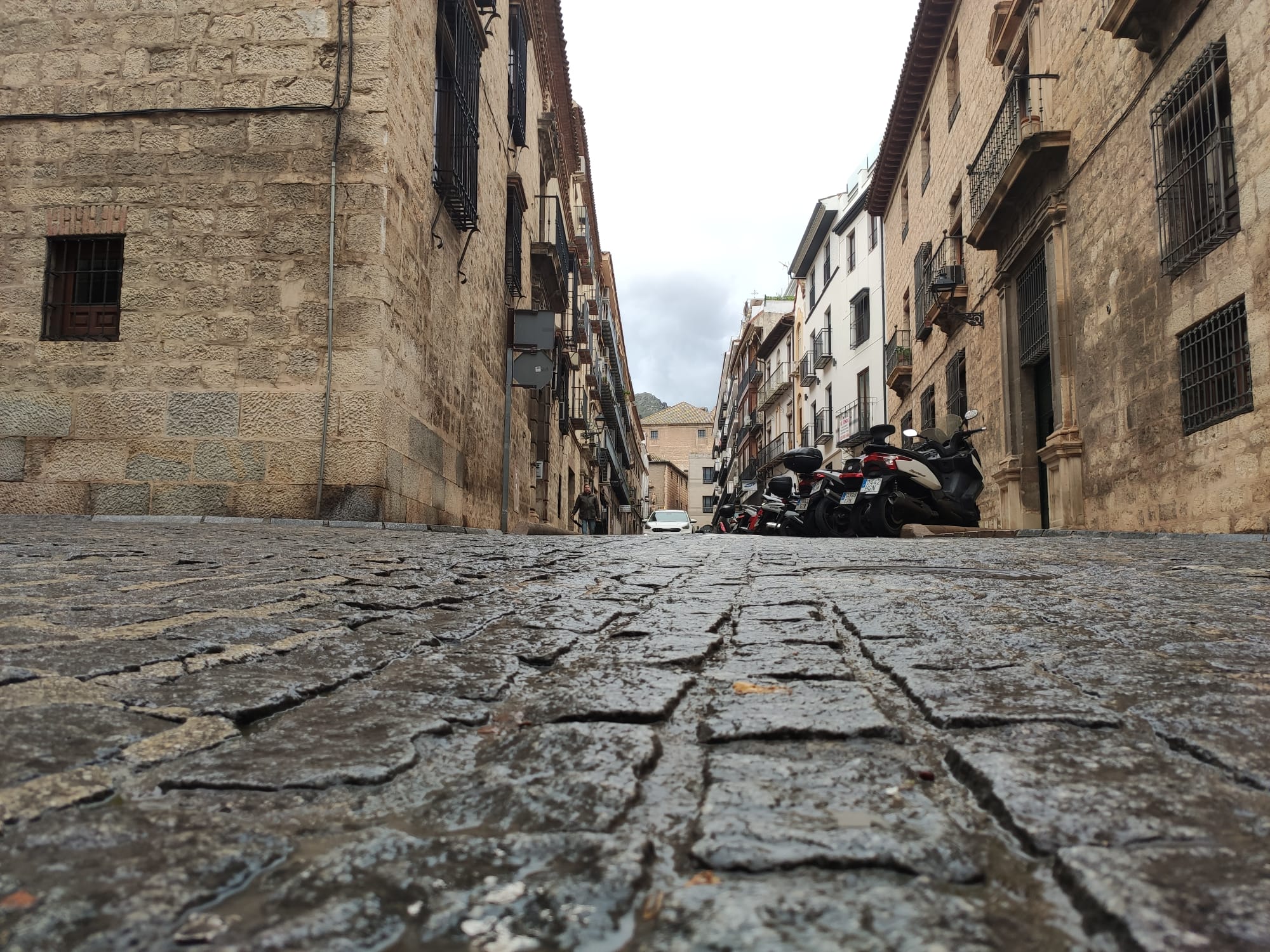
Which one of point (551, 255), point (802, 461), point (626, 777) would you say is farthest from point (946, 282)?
point (626, 777)

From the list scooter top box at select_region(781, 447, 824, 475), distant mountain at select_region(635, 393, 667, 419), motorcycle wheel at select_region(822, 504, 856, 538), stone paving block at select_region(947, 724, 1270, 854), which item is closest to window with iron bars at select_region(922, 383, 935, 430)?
scooter top box at select_region(781, 447, 824, 475)

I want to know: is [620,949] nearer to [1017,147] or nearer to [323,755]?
[323,755]

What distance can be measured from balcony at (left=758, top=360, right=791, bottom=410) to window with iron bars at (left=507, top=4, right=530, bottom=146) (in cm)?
2412

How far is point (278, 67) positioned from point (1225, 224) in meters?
7.69

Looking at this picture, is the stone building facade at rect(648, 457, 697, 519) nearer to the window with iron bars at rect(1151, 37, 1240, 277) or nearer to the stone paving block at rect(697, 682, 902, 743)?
the window with iron bars at rect(1151, 37, 1240, 277)

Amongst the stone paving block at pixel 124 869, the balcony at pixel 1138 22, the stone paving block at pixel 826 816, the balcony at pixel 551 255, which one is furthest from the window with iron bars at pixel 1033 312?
the stone paving block at pixel 124 869

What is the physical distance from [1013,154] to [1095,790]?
37.8ft

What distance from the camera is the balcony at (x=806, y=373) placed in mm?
33250

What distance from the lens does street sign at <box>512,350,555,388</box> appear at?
38.8 ft

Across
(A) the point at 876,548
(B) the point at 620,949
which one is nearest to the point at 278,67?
(A) the point at 876,548

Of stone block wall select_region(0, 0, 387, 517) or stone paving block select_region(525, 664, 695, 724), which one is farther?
stone block wall select_region(0, 0, 387, 517)

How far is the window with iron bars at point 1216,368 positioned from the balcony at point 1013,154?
3813 mm

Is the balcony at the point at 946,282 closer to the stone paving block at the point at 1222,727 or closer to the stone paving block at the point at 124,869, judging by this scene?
the stone paving block at the point at 1222,727

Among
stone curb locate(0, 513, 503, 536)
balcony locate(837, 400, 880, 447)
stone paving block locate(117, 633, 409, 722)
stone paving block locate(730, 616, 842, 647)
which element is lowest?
stone paving block locate(117, 633, 409, 722)
